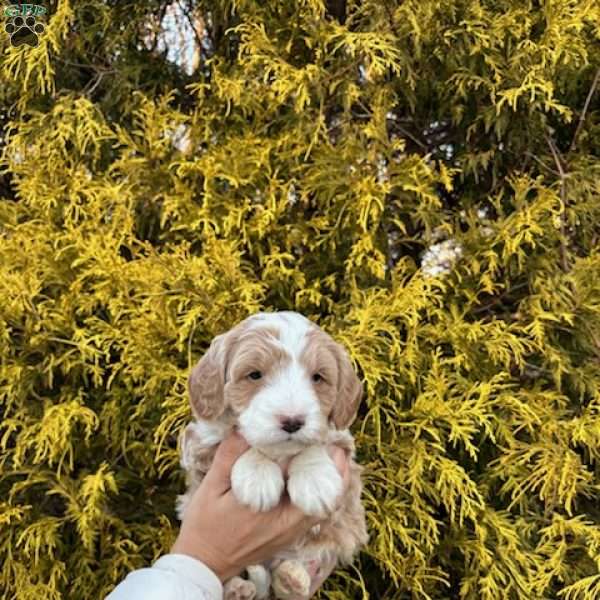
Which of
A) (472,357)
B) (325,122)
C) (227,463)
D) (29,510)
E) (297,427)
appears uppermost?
(325,122)

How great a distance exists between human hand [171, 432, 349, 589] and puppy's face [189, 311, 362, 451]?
179 mm

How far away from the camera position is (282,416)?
94.4 inches

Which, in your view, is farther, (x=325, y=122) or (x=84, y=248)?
(x=325, y=122)

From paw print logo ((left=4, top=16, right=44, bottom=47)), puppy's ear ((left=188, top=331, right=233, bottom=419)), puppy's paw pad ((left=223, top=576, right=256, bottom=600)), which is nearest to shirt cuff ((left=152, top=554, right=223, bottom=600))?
puppy's paw pad ((left=223, top=576, right=256, bottom=600))

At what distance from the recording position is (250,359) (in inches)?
101

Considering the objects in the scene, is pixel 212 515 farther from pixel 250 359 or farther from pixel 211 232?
pixel 211 232

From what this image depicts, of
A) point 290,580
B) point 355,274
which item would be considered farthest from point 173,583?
point 355,274

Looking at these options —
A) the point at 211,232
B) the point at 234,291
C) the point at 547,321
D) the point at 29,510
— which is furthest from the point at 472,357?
the point at 29,510

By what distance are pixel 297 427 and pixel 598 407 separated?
7.48 ft

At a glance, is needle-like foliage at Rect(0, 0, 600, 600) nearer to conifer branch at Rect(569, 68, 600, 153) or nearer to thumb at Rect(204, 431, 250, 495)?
conifer branch at Rect(569, 68, 600, 153)

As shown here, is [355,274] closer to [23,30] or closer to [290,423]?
[290,423]

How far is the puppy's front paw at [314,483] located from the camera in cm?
254

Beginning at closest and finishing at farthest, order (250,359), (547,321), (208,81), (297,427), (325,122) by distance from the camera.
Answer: (297,427) < (250,359) < (547,321) < (325,122) < (208,81)

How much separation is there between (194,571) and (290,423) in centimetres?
60
